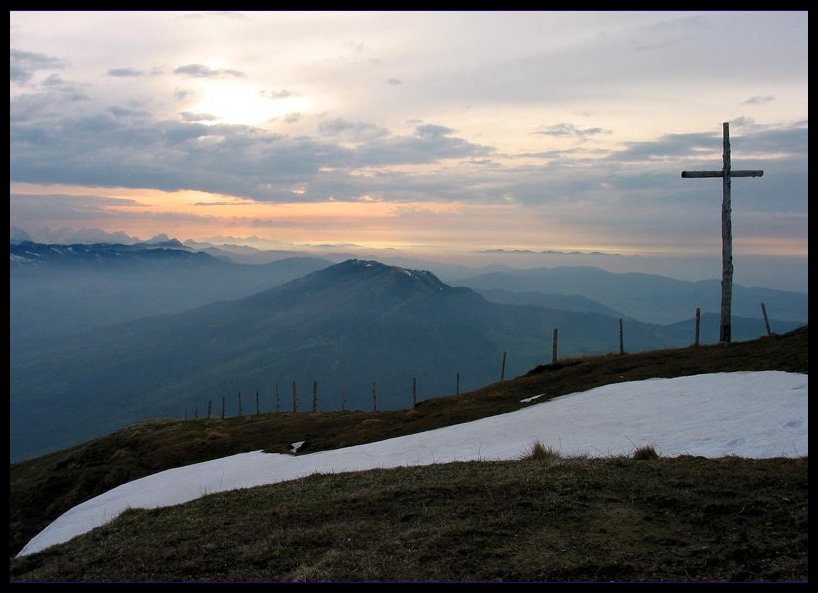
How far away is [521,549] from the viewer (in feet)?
32.2

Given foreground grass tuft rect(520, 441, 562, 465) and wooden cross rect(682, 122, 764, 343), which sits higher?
wooden cross rect(682, 122, 764, 343)

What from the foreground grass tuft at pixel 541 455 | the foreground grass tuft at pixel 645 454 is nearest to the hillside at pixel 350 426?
the foreground grass tuft at pixel 541 455

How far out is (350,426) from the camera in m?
37.1

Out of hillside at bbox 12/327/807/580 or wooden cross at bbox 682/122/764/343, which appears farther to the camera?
wooden cross at bbox 682/122/764/343

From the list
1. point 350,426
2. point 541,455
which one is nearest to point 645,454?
point 541,455

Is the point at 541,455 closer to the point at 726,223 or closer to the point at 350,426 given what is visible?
the point at 350,426

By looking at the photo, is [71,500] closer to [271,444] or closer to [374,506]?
[271,444]

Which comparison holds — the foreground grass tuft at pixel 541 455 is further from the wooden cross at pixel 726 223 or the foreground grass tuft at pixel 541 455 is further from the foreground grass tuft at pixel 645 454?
the wooden cross at pixel 726 223

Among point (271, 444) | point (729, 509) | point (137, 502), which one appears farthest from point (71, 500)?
point (729, 509)

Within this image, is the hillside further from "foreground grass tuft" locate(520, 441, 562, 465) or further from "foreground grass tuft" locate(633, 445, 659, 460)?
"foreground grass tuft" locate(633, 445, 659, 460)

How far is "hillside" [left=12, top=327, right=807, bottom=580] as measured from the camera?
2719cm

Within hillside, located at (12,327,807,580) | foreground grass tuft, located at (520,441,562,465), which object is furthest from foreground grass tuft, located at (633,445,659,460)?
hillside, located at (12,327,807,580)

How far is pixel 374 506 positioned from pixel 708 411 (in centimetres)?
1150

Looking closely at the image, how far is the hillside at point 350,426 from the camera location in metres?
27.2
